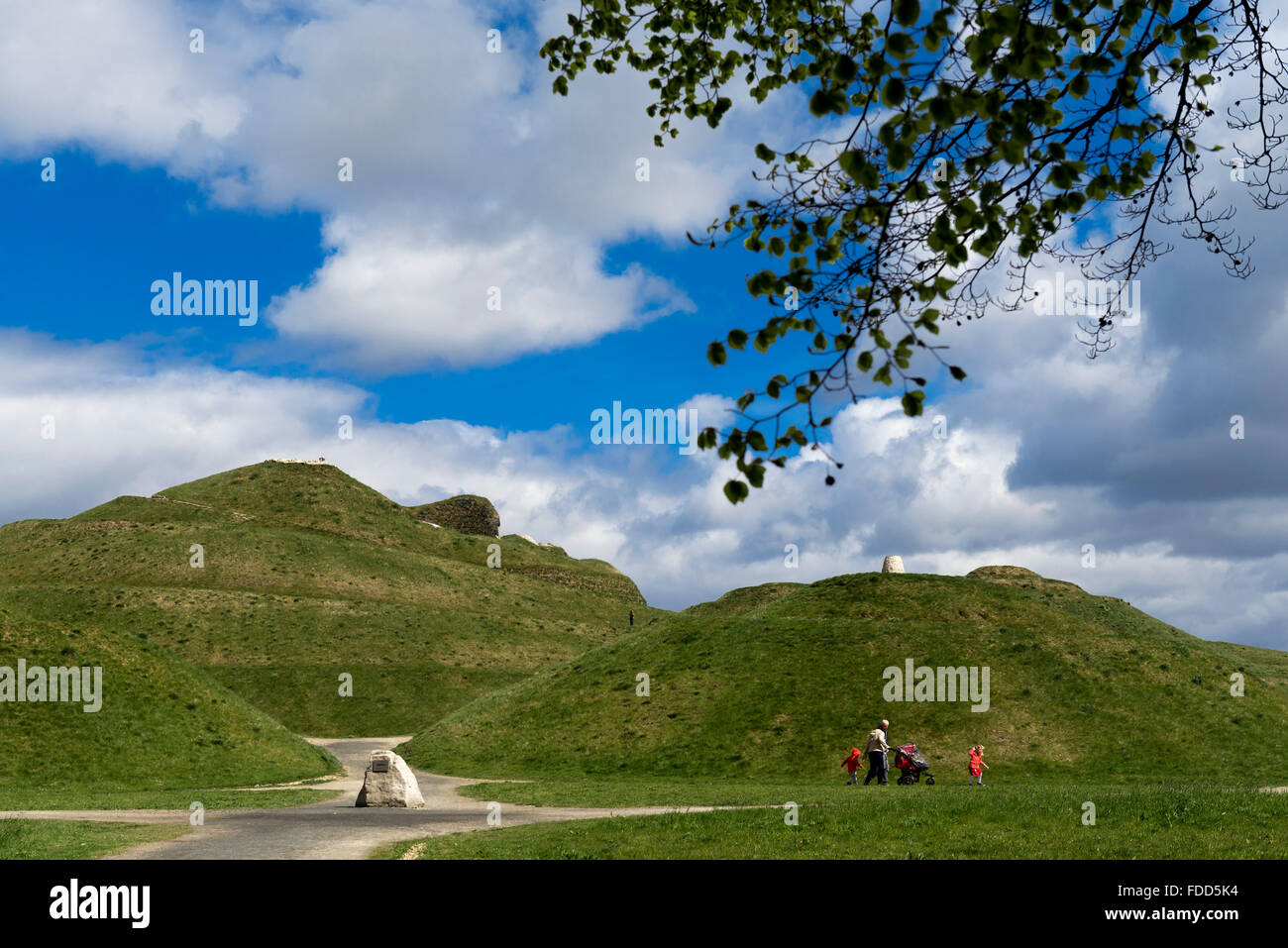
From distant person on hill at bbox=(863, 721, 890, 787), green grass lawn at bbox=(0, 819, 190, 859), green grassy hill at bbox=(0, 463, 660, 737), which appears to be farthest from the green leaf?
green grassy hill at bbox=(0, 463, 660, 737)

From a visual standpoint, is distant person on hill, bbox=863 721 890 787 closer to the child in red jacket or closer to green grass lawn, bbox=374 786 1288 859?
the child in red jacket

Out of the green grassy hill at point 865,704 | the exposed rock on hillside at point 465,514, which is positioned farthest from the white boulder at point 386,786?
the exposed rock on hillside at point 465,514

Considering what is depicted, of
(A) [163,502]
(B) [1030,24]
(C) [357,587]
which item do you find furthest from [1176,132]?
(A) [163,502]

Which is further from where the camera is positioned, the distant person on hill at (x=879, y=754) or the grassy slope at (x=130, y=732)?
the grassy slope at (x=130, y=732)

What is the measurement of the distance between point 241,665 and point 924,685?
5711 centimetres

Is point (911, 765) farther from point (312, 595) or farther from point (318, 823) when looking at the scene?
point (312, 595)

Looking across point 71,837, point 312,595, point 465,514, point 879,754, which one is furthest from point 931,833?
point 465,514

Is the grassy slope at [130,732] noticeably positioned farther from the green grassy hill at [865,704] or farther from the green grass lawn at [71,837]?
the green grass lawn at [71,837]

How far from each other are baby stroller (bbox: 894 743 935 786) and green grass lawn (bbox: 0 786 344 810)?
20.4m

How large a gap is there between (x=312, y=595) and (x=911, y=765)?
77.1 metres

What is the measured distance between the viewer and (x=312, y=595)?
96.3 meters

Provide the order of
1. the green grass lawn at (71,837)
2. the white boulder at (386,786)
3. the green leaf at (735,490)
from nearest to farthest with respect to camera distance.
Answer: the green leaf at (735,490), the green grass lawn at (71,837), the white boulder at (386,786)

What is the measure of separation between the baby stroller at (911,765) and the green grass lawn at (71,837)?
2426cm

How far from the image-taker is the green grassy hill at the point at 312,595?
7544cm
